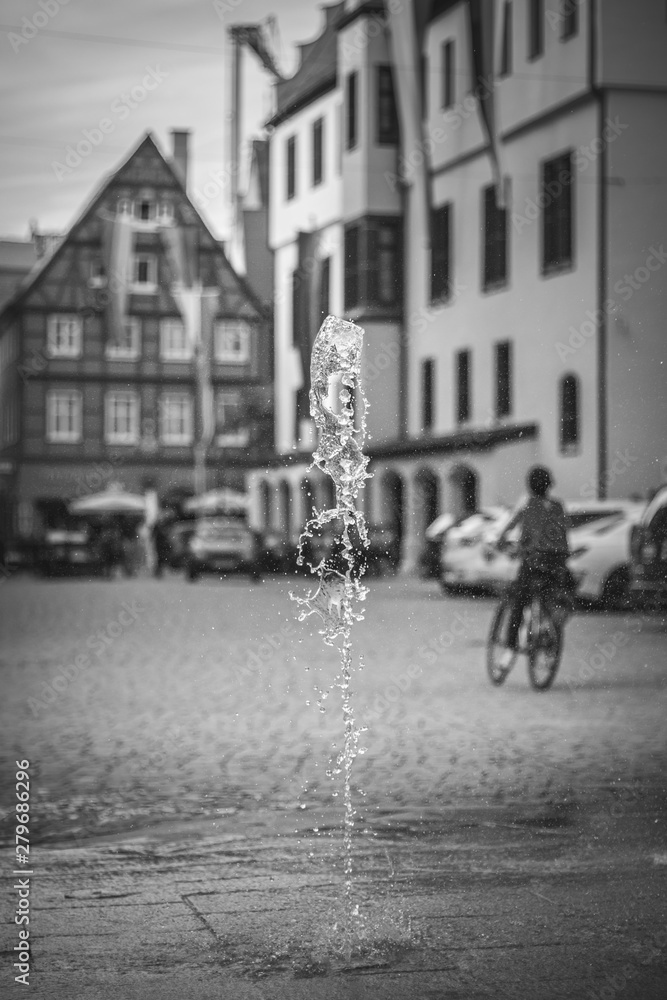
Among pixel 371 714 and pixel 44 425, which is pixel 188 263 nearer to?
pixel 44 425

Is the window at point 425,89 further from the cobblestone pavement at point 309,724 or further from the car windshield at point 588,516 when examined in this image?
the cobblestone pavement at point 309,724

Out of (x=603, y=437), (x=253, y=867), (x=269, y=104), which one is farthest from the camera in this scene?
(x=269, y=104)

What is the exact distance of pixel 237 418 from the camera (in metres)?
58.2

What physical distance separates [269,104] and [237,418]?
10699 millimetres

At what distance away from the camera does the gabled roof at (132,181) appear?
6444cm

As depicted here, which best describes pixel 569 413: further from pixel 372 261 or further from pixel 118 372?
pixel 118 372

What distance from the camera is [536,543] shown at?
40.8ft

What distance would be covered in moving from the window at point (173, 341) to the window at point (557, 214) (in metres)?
33.6

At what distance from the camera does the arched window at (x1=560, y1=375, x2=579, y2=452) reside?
1334 inches

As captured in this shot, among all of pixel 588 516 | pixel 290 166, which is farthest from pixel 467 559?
pixel 290 166

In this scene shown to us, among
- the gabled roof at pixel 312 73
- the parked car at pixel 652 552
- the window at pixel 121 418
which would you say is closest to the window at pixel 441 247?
the gabled roof at pixel 312 73

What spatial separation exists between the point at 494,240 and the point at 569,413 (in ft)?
17.1

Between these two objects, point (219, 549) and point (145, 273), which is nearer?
point (219, 549)

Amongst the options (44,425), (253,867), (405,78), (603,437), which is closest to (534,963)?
(253,867)
